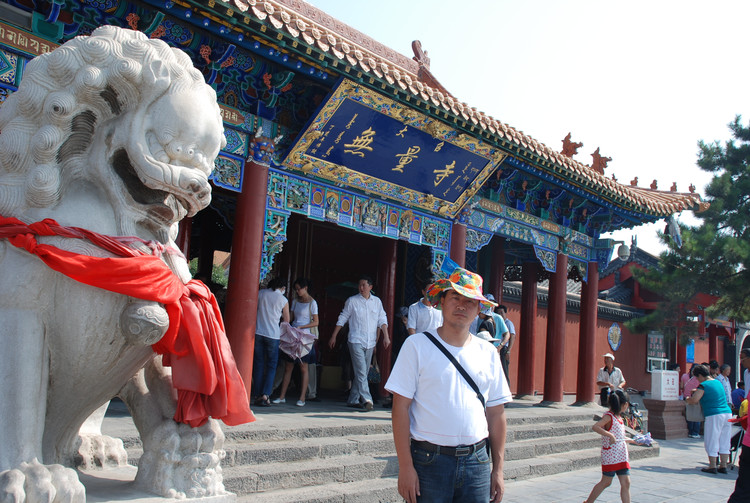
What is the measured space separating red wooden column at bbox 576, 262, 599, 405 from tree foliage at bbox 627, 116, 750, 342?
110 inches

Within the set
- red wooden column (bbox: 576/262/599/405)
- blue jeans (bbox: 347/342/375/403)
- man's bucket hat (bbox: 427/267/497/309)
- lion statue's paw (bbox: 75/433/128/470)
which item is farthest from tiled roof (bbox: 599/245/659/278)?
lion statue's paw (bbox: 75/433/128/470)

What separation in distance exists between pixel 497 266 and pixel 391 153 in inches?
184

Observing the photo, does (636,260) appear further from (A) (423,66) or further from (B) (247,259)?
(B) (247,259)

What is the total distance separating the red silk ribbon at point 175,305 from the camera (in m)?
1.75

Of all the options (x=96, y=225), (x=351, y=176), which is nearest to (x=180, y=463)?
(x=96, y=225)

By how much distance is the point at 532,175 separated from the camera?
878 cm

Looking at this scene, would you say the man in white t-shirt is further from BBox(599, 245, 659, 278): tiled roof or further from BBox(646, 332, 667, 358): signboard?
BBox(599, 245, 659, 278): tiled roof

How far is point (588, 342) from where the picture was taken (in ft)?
33.9

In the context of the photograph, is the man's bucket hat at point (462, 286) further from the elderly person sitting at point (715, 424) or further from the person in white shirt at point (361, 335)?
the elderly person sitting at point (715, 424)

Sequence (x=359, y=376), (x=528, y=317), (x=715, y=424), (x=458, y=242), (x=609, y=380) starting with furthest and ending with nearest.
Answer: (x=528, y=317) < (x=609, y=380) < (x=458, y=242) < (x=715, y=424) < (x=359, y=376)

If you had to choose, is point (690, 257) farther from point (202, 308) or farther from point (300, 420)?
point (202, 308)

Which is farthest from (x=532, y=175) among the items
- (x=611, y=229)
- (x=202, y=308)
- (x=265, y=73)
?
(x=202, y=308)

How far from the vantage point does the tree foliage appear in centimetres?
1191

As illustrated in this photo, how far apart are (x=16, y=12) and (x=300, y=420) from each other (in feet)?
12.6
